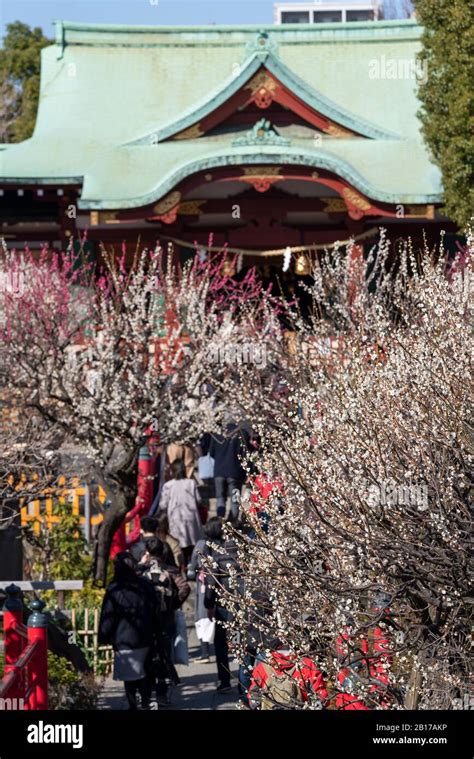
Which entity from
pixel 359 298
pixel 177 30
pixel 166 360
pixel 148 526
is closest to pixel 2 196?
pixel 177 30

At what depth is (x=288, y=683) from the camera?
7164 mm

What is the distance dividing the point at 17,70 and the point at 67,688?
102ft

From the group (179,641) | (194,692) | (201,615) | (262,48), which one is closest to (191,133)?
(262,48)

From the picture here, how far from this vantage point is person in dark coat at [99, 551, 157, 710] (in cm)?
950

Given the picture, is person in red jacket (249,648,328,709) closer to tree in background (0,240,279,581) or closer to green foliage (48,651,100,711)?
green foliage (48,651,100,711)

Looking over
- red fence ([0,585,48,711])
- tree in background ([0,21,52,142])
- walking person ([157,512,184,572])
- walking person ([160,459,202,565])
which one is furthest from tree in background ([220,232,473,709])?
tree in background ([0,21,52,142])

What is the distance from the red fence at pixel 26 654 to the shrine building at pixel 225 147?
1159 centimetres

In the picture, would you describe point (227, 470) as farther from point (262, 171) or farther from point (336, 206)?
point (336, 206)

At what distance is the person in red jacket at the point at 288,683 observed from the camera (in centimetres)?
624

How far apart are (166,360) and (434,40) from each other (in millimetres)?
6020

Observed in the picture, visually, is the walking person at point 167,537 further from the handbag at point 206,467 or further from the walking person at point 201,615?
the handbag at point 206,467

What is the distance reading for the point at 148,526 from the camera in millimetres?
10648

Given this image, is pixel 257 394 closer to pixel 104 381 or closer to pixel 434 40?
pixel 104 381
